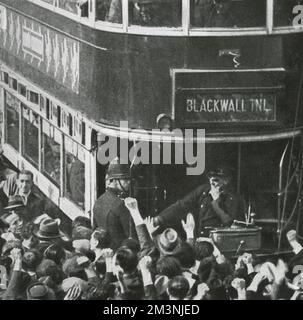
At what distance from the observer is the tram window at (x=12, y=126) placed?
357 inches

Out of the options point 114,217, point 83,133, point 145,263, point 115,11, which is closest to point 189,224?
point 145,263

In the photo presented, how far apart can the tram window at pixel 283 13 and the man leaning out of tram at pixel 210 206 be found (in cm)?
120

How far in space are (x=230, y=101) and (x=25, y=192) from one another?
1827mm

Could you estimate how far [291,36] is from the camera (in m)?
8.52

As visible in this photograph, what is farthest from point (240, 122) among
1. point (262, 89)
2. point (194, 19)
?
point (194, 19)

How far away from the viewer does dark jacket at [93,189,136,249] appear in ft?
28.6

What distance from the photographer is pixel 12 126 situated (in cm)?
908

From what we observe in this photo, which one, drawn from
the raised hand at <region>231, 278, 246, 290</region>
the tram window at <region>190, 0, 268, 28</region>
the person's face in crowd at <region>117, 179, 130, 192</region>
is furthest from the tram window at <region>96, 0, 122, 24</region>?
the raised hand at <region>231, 278, 246, 290</region>

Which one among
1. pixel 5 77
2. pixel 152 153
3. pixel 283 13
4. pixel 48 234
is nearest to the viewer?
pixel 283 13

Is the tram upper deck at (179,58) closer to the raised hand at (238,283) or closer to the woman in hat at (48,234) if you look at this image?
the woman in hat at (48,234)

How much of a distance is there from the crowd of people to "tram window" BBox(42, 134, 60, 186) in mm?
230

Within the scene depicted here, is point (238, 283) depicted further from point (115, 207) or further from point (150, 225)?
point (115, 207)

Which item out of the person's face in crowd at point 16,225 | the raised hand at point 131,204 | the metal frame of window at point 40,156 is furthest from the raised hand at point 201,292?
the person's face in crowd at point 16,225
